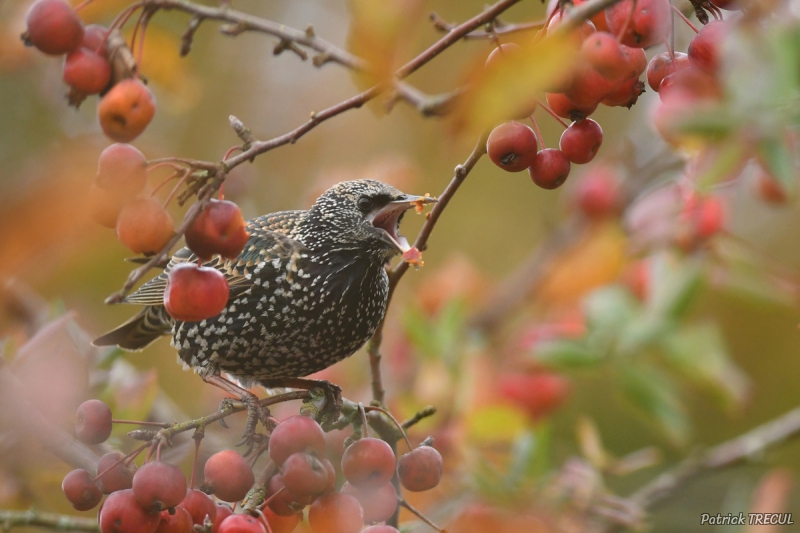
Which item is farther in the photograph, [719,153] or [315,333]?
[315,333]

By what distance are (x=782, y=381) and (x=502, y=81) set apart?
5401mm

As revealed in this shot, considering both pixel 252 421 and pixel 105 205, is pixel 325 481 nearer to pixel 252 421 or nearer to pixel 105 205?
pixel 252 421

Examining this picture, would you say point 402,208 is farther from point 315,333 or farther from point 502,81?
point 502,81

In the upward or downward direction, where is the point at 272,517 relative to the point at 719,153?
downward

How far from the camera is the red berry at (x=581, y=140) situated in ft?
6.10

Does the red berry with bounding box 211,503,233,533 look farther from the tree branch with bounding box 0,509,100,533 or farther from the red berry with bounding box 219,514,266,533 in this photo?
the tree branch with bounding box 0,509,100,533

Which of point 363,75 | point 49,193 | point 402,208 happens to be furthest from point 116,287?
point 363,75

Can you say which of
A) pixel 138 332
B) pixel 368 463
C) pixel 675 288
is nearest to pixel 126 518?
pixel 368 463

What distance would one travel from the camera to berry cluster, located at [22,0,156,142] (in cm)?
180

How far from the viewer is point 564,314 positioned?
375 centimetres

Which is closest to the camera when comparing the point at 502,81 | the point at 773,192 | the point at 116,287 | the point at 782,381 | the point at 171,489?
the point at 502,81

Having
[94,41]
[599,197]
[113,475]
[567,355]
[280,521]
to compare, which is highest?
[599,197]

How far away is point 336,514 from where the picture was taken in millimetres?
1884

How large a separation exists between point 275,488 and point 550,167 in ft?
3.25
